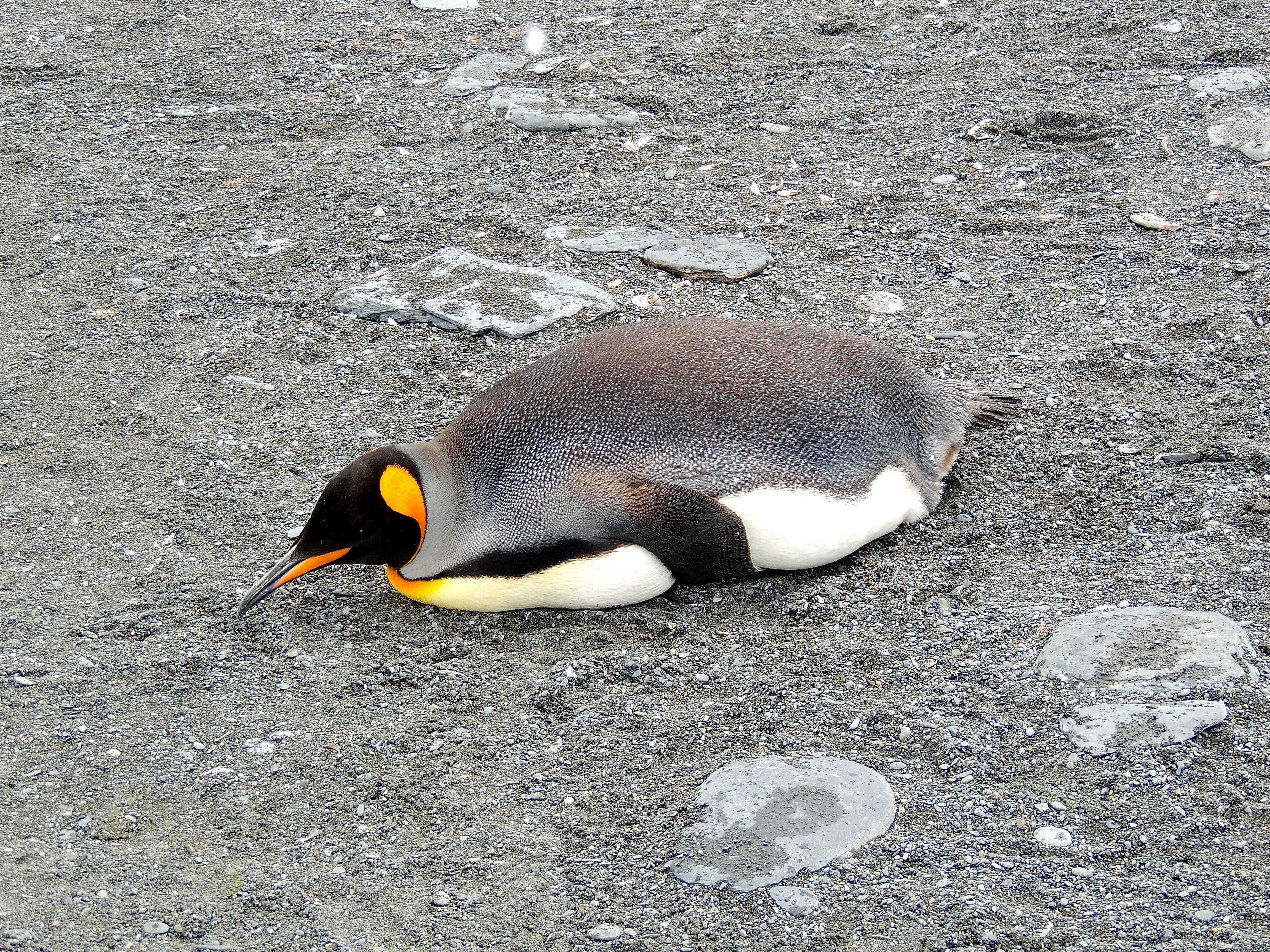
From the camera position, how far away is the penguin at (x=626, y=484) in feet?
10.9

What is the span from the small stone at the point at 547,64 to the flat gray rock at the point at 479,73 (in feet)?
0.24

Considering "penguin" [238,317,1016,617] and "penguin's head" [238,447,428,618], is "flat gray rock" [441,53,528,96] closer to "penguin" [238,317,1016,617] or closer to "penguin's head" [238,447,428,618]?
"penguin" [238,317,1016,617]

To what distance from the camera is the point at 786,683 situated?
310 cm

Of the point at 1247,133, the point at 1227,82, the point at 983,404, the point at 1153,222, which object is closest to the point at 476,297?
the point at 983,404

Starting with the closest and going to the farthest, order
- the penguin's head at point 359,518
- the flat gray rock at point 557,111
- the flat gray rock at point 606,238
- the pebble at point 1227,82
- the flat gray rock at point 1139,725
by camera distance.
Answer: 1. the flat gray rock at point 1139,725
2. the penguin's head at point 359,518
3. the flat gray rock at point 606,238
4. the pebble at point 1227,82
5. the flat gray rock at point 557,111

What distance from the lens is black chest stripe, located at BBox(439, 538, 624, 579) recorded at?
130 inches

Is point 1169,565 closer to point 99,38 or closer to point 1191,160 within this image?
point 1191,160

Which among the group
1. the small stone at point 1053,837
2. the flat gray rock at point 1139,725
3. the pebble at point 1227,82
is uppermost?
the pebble at point 1227,82

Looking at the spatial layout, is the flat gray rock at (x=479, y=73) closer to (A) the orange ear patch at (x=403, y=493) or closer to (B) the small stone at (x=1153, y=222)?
(B) the small stone at (x=1153, y=222)

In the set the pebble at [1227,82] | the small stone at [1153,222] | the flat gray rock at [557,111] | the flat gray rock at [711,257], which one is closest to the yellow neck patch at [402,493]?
the flat gray rock at [711,257]

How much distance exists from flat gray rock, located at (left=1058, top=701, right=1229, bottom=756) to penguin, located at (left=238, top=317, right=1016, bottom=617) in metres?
0.86

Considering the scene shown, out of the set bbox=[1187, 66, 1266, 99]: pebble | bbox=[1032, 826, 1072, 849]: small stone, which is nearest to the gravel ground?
bbox=[1032, 826, 1072, 849]: small stone

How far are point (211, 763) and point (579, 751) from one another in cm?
81

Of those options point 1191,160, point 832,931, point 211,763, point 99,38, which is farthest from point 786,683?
point 99,38
